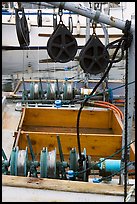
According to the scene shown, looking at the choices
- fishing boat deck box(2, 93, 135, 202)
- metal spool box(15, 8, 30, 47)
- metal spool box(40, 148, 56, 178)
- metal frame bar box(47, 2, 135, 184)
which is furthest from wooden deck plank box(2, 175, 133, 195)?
metal spool box(15, 8, 30, 47)

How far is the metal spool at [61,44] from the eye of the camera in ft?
9.00

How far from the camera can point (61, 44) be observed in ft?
9.10

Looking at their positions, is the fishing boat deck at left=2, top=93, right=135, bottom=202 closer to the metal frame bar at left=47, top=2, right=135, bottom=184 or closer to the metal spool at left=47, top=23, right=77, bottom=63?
the metal frame bar at left=47, top=2, right=135, bottom=184

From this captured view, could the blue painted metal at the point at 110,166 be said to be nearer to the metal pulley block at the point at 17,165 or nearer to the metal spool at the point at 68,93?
the metal pulley block at the point at 17,165

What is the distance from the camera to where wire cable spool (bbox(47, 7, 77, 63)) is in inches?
108

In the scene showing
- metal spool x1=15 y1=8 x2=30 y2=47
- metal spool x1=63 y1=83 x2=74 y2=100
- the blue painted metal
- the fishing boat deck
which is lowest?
the fishing boat deck

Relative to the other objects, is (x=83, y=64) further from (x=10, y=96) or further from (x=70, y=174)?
(x=10, y=96)

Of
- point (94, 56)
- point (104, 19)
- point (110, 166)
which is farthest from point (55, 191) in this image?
point (104, 19)

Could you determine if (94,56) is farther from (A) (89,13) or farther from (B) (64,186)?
(B) (64,186)

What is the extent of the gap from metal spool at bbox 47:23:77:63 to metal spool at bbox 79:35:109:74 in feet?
0.42

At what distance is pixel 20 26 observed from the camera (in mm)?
3641

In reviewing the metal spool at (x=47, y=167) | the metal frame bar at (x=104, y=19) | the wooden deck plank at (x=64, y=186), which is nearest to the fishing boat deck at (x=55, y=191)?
the wooden deck plank at (x=64, y=186)

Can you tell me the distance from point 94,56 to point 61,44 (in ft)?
0.93

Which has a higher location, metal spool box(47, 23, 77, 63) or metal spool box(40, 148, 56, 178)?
metal spool box(47, 23, 77, 63)
